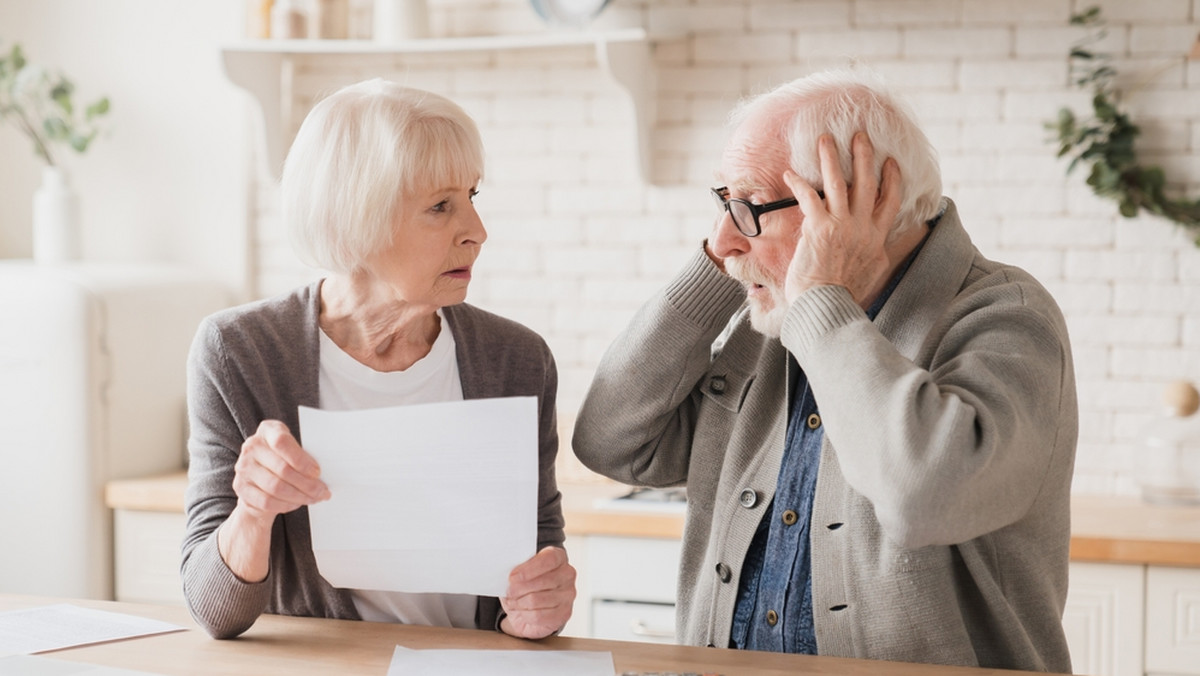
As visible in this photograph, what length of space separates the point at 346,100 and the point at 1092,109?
6.42 ft

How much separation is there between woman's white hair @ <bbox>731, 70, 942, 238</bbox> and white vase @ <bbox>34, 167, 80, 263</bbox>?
2518 millimetres

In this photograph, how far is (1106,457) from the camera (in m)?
2.99

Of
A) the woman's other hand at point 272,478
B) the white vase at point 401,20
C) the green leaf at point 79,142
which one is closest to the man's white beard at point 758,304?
the woman's other hand at point 272,478

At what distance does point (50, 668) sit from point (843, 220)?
3.55ft

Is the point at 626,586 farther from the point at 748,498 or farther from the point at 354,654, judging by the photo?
the point at 354,654

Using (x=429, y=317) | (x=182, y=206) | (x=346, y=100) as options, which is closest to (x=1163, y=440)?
(x=429, y=317)

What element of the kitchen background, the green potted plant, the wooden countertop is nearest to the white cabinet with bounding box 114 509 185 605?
the wooden countertop

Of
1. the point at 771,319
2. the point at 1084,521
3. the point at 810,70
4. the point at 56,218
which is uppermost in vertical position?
the point at 810,70

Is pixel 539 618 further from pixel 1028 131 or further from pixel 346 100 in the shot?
pixel 1028 131

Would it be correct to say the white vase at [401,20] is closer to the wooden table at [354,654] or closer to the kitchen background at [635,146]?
the kitchen background at [635,146]

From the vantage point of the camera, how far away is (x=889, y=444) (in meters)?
1.36

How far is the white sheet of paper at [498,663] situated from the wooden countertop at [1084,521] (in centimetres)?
119

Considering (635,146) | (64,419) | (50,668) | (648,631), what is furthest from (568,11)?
(50,668)

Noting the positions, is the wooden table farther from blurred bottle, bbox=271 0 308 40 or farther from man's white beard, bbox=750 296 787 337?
blurred bottle, bbox=271 0 308 40
